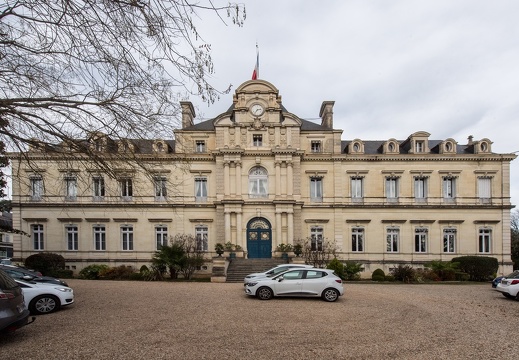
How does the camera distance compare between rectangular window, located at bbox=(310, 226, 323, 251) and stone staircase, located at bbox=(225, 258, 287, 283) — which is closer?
stone staircase, located at bbox=(225, 258, 287, 283)

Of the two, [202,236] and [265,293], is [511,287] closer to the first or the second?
[265,293]

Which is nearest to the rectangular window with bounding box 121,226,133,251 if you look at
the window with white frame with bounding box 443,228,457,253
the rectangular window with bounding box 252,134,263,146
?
the rectangular window with bounding box 252,134,263,146

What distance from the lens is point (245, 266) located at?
2458 centimetres

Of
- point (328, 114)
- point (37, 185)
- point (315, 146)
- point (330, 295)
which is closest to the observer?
point (330, 295)

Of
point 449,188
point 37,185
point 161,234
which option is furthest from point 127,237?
point 449,188

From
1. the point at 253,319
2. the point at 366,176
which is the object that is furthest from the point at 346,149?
the point at 253,319

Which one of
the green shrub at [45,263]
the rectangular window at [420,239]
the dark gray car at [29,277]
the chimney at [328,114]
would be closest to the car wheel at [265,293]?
the dark gray car at [29,277]

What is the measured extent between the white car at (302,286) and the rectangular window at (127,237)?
17.1 metres

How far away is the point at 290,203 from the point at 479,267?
48.5ft

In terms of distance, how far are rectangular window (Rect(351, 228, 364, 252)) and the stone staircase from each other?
6.76 m

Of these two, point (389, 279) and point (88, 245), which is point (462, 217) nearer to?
point (389, 279)

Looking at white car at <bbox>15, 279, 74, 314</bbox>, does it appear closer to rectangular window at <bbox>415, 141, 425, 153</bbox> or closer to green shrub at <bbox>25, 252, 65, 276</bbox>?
green shrub at <bbox>25, 252, 65, 276</bbox>

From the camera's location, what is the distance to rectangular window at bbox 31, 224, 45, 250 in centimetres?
2775

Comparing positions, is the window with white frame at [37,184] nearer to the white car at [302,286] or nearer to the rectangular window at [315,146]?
the white car at [302,286]
